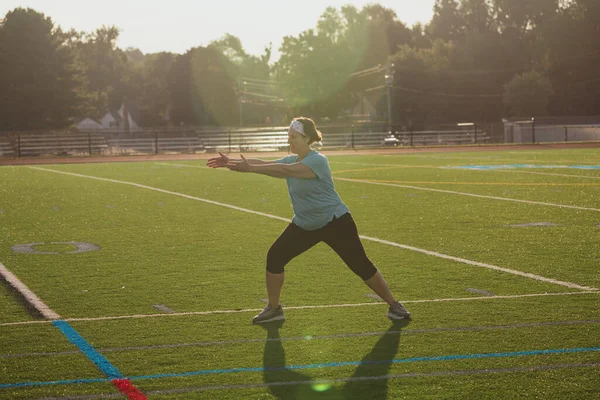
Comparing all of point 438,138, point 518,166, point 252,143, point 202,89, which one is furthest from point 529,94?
point 518,166

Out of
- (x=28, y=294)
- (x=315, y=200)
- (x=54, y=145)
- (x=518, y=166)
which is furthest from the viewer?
(x=54, y=145)

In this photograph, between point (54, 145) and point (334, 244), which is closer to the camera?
point (334, 244)

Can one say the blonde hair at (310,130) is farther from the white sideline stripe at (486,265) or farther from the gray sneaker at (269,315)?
the white sideline stripe at (486,265)

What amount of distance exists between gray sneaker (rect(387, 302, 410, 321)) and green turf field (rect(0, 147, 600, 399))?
88 millimetres

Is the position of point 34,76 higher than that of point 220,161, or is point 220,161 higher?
point 34,76

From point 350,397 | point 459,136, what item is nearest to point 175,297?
point 350,397

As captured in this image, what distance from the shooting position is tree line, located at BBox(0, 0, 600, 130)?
3334 inches

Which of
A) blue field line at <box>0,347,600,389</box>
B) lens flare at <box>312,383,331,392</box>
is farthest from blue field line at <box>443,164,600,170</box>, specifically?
lens flare at <box>312,383,331,392</box>

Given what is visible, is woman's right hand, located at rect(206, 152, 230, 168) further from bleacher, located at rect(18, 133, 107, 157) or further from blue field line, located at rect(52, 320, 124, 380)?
bleacher, located at rect(18, 133, 107, 157)

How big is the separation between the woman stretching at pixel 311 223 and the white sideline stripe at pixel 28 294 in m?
1.88

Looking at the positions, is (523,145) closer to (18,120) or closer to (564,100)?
(564,100)

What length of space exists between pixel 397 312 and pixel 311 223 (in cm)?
103

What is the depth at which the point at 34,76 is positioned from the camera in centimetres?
8594

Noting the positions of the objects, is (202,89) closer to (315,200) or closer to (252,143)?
(252,143)
